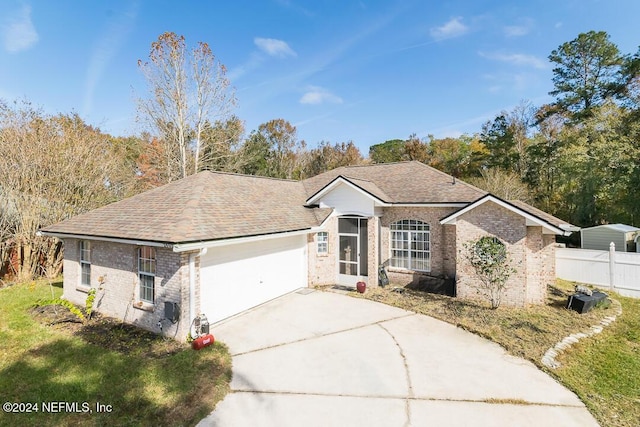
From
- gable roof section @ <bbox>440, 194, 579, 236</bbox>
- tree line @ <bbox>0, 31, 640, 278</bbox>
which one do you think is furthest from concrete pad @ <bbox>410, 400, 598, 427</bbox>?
tree line @ <bbox>0, 31, 640, 278</bbox>

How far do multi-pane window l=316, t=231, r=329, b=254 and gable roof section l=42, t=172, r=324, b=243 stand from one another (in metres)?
0.74

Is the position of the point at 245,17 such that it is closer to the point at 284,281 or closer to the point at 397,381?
the point at 284,281

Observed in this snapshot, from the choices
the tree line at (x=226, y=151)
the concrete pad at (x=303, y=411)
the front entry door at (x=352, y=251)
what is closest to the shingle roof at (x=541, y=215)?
the front entry door at (x=352, y=251)

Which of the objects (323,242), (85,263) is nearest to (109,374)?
(85,263)

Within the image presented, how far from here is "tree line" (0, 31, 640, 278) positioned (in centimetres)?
1557

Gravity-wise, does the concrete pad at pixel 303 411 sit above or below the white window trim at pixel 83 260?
below

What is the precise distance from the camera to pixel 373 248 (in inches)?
553

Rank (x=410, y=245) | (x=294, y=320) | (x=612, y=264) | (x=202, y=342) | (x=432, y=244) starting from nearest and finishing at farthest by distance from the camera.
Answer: (x=202, y=342) < (x=294, y=320) < (x=612, y=264) < (x=432, y=244) < (x=410, y=245)

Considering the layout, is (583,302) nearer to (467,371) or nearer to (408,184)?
(467,371)

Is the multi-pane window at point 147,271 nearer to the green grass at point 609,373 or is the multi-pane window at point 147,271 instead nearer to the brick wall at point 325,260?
the brick wall at point 325,260

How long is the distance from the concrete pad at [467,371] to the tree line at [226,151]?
18.4 m

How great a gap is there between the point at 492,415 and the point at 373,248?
882 centimetres

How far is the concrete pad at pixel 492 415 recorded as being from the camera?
527 cm

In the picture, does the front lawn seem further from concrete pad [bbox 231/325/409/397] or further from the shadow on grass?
the shadow on grass
